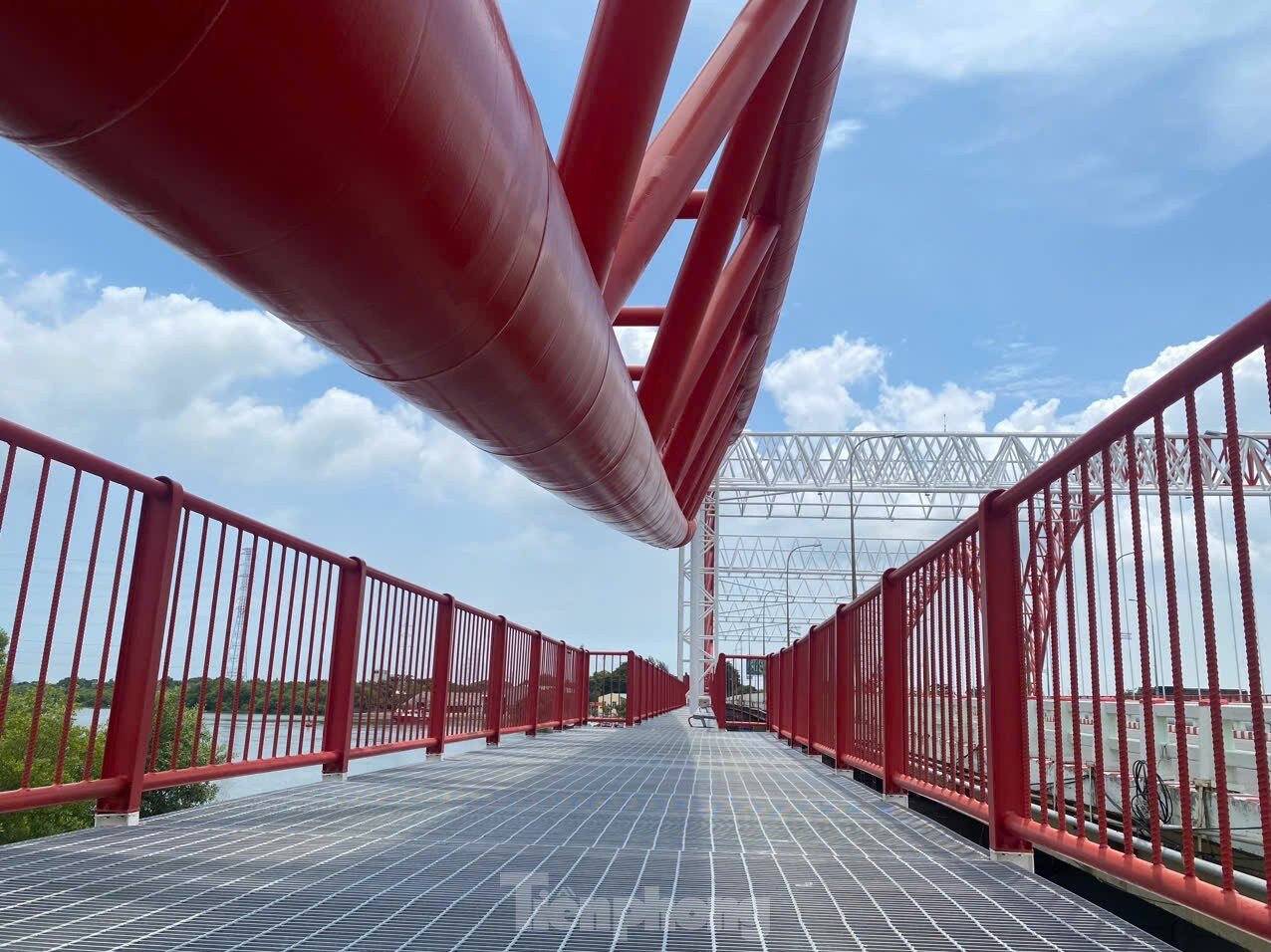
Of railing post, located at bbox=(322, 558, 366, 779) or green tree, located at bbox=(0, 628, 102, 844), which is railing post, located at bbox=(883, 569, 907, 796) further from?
green tree, located at bbox=(0, 628, 102, 844)

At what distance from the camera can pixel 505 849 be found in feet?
12.6

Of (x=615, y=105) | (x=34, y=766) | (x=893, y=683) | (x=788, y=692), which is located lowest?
(x=34, y=766)

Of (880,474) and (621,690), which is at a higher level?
(880,474)

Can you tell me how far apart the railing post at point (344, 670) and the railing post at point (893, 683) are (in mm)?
3521

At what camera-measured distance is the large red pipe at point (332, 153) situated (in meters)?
0.98

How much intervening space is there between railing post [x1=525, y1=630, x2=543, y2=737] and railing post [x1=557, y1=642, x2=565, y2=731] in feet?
5.25

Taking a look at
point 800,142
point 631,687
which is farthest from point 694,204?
point 631,687

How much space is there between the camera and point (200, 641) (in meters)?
4.66

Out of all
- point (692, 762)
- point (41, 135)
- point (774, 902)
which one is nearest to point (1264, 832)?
point (774, 902)

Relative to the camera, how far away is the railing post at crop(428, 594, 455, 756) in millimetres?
8398

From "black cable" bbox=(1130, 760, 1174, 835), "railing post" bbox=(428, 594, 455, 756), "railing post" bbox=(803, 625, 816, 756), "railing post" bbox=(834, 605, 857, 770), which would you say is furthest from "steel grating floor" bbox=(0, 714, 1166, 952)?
"black cable" bbox=(1130, 760, 1174, 835)

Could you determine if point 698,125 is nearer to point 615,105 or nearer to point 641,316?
point 615,105

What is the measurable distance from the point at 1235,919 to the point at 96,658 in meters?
4.11

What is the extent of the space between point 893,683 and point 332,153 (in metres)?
5.25
